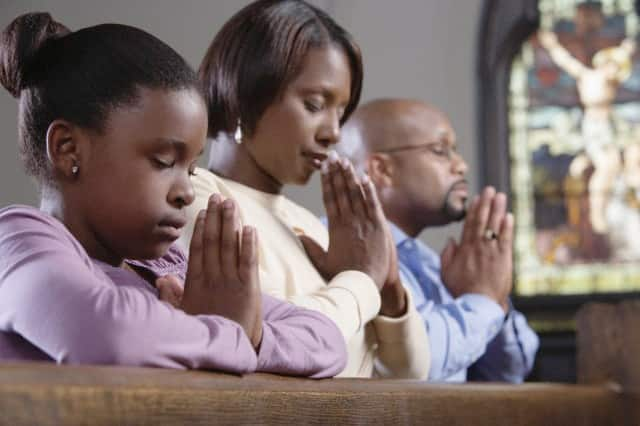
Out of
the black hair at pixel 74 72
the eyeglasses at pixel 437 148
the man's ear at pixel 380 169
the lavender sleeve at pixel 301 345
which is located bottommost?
the lavender sleeve at pixel 301 345

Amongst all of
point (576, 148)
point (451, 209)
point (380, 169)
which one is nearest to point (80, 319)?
point (451, 209)

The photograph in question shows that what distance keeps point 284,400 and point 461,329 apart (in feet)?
5.54

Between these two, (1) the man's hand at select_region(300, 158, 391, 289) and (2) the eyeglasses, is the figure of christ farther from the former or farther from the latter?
(1) the man's hand at select_region(300, 158, 391, 289)

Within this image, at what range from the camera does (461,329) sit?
9.63 feet

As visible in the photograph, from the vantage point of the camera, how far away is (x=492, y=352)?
3.40m

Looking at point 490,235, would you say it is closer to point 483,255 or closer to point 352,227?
point 483,255

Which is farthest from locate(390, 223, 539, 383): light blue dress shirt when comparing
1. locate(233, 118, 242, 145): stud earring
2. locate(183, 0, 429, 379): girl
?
locate(233, 118, 242, 145): stud earring

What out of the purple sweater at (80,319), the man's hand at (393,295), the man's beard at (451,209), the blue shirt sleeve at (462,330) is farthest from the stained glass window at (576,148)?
the purple sweater at (80,319)

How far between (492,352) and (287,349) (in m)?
1.95

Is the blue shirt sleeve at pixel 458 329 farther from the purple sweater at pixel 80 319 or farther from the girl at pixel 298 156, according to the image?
the purple sweater at pixel 80 319

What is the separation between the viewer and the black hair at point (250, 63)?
242 cm

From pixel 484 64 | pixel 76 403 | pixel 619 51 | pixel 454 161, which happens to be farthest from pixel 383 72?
pixel 76 403

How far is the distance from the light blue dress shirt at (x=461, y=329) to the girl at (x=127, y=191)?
122 cm

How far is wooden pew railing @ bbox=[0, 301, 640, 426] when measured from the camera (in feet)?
2.99
